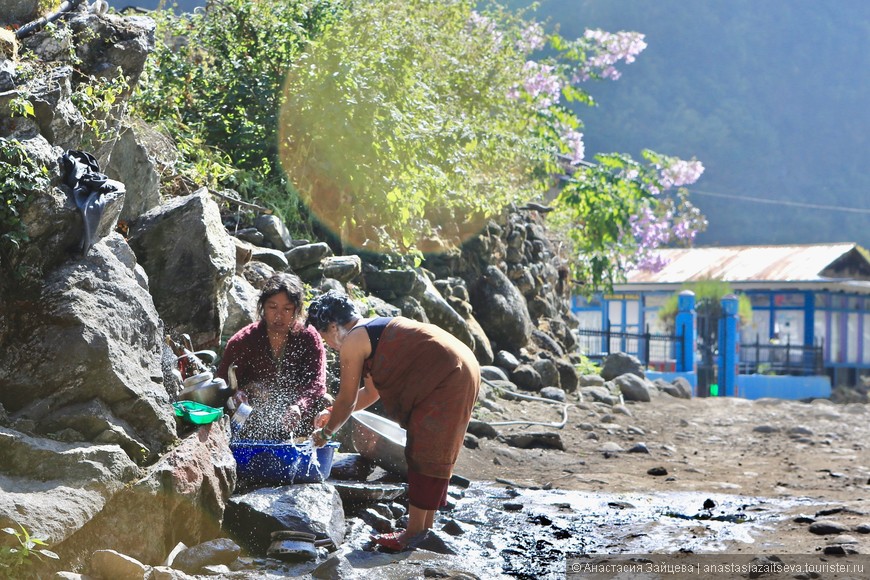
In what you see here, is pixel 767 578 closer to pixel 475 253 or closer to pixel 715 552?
pixel 715 552

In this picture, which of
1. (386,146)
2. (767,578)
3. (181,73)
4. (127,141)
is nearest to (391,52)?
(386,146)

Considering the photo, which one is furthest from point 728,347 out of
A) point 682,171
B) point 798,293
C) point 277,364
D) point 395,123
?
point 277,364

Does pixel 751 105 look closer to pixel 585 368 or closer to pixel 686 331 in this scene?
pixel 686 331

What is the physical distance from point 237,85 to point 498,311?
5990 millimetres

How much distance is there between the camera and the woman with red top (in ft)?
21.6

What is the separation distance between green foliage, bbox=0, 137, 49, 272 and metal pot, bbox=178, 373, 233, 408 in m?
1.34

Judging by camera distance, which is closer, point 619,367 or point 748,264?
point 619,367

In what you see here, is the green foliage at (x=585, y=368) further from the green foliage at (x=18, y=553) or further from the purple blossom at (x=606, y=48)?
the green foliage at (x=18, y=553)

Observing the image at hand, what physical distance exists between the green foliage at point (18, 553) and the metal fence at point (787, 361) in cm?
2444

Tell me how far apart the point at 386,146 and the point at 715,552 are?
21.6 ft

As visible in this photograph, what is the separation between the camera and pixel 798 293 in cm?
2852

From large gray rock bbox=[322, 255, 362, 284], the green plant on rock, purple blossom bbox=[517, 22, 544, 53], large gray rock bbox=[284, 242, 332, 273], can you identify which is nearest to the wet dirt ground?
large gray rock bbox=[322, 255, 362, 284]

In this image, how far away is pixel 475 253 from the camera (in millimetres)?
15961

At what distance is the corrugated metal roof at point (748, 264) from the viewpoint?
27.9 m
